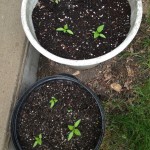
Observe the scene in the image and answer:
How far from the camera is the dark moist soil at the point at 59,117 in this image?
1.93 metres

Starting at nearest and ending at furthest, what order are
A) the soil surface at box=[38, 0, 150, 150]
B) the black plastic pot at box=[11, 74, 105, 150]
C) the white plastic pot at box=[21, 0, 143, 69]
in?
1. the white plastic pot at box=[21, 0, 143, 69]
2. the black plastic pot at box=[11, 74, 105, 150]
3. the soil surface at box=[38, 0, 150, 150]

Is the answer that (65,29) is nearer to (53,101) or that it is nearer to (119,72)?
(53,101)

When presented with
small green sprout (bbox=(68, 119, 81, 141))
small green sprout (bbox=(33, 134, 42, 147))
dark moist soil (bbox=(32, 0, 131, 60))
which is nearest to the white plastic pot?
dark moist soil (bbox=(32, 0, 131, 60))

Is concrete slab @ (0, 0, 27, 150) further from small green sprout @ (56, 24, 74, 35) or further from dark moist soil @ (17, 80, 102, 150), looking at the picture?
small green sprout @ (56, 24, 74, 35)

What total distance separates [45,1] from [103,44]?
47 centimetres

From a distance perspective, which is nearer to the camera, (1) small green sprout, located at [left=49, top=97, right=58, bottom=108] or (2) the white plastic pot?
(2) the white plastic pot

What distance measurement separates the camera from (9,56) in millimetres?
2002

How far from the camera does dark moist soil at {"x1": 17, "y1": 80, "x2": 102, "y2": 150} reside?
6.33ft

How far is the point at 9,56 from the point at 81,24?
491mm

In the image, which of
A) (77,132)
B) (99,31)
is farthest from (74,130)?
(99,31)

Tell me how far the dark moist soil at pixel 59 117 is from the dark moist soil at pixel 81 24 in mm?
236

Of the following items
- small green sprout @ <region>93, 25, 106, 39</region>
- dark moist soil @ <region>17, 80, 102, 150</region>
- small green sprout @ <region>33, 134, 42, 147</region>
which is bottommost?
small green sprout @ <region>33, 134, 42, 147</region>

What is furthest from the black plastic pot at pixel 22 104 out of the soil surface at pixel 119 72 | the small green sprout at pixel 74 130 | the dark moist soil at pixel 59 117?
the soil surface at pixel 119 72

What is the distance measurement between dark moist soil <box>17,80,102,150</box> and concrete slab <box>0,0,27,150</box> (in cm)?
10
